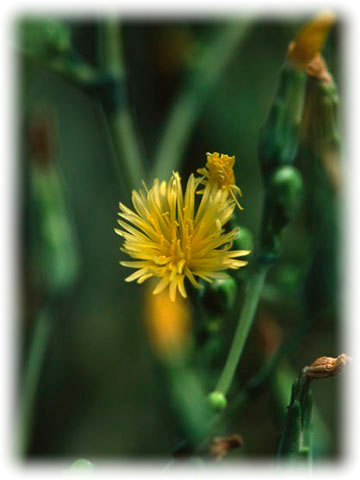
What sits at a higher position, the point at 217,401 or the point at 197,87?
the point at 197,87

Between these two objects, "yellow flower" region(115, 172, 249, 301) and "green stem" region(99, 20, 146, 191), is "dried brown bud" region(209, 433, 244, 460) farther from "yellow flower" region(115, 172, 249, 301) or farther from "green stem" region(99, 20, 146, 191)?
"green stem" region(99, 20, 146, 191)

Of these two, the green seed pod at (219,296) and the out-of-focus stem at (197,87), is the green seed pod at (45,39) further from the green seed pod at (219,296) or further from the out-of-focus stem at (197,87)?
the green seed pod at (219,296)

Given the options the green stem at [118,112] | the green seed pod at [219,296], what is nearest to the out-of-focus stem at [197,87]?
the green stem at [118,112]

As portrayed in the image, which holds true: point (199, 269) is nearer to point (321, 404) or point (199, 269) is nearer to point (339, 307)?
point (339, 307)

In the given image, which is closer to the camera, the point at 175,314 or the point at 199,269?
the point at 199,269

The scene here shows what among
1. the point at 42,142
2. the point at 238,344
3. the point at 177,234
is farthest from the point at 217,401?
the point at 42,142

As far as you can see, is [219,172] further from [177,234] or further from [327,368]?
[327,368]

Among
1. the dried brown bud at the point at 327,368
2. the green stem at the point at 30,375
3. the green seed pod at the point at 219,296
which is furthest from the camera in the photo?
the green stem at the point at 30,375

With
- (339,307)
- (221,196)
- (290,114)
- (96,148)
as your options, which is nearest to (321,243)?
(339,307)
